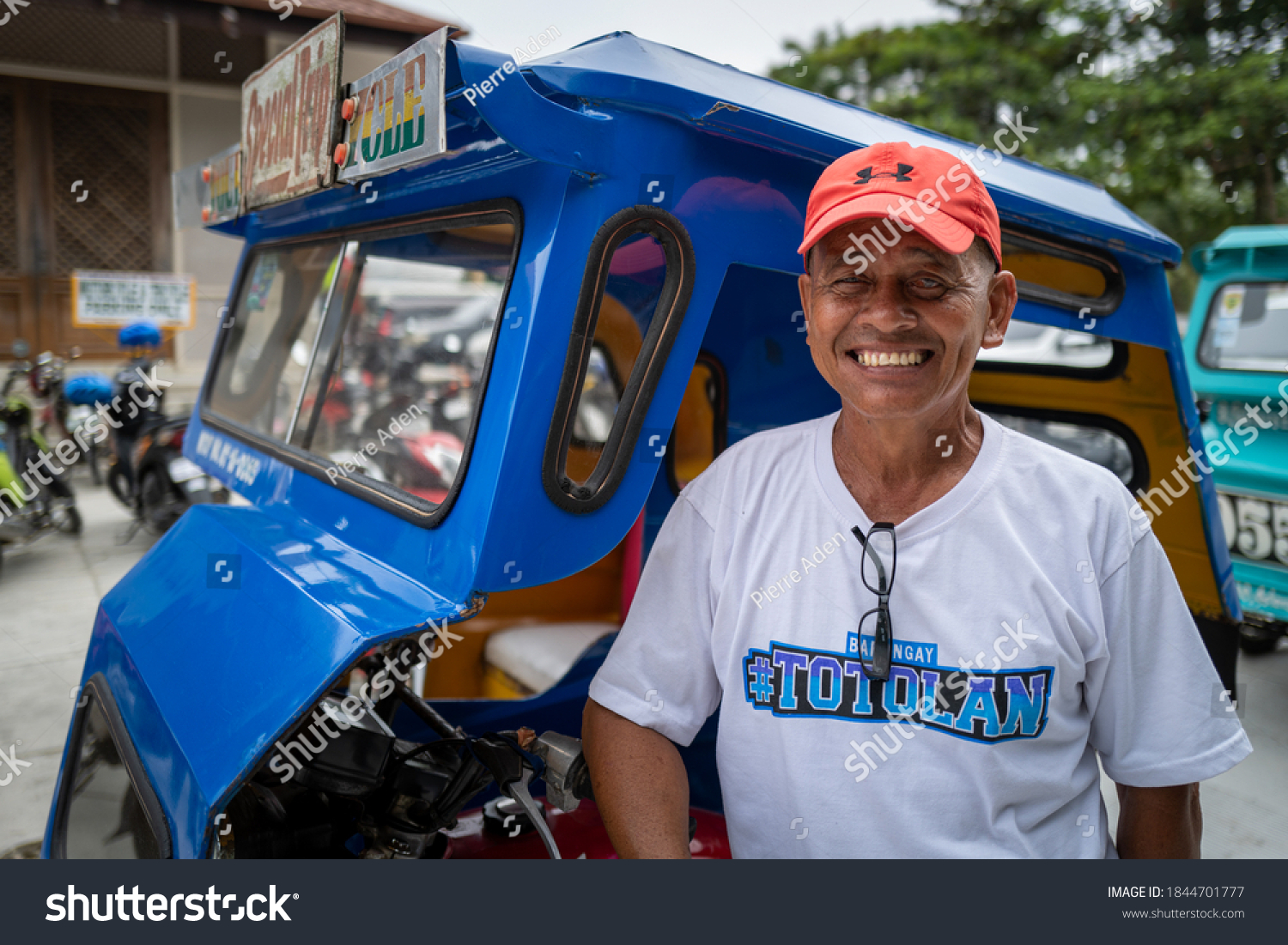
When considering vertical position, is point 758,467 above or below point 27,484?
above

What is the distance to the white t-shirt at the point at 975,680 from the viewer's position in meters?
1.37

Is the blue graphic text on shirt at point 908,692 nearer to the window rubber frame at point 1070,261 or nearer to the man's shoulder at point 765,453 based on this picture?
the man's shoulder at point 765,453

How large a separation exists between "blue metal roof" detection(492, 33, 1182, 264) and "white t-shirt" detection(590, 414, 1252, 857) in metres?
0.58

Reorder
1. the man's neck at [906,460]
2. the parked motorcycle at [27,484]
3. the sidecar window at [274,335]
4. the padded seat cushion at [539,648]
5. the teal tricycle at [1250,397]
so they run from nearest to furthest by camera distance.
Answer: the man's neck at [906,460] < the sidecar window at [274,335] < the padded seat cushion at [539,648] < the teal tricycle at [1250,397] < the parked motorcycle at [27,484]

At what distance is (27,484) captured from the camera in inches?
238

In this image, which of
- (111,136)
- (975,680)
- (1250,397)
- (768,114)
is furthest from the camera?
(111,136)

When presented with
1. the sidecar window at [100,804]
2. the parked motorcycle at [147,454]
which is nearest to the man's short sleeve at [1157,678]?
the sidecar window at [100,804]

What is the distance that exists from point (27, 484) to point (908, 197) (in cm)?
637

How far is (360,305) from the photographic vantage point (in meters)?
2.24

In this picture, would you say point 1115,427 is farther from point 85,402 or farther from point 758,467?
point 85,402

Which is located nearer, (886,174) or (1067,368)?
(886,174)

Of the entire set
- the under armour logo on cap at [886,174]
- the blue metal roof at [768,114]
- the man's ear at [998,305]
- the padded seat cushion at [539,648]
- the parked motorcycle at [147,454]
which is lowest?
the padded seat cushion at [539,648]

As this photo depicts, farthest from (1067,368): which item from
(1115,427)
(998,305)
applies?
(998,305)

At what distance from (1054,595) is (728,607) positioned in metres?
0.49
